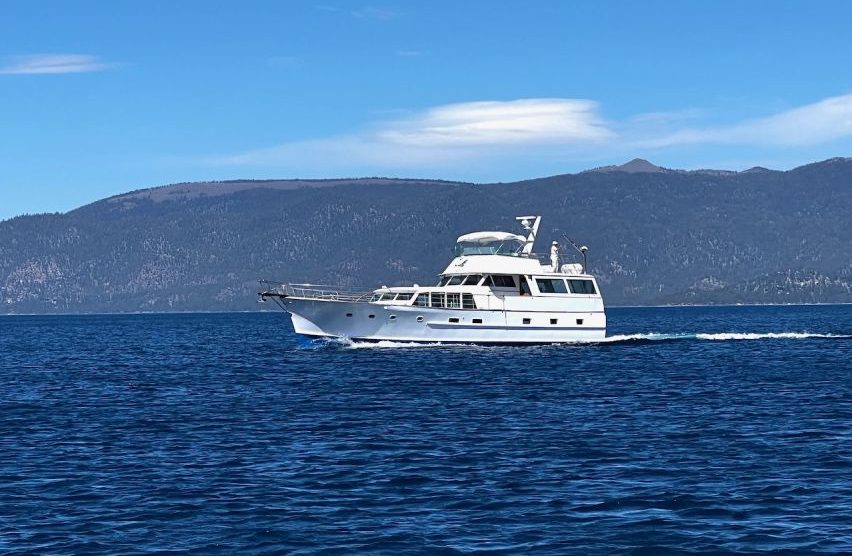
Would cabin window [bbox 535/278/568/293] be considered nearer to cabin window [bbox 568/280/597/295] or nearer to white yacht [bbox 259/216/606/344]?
white yacht [bbox 259/216/606/344]

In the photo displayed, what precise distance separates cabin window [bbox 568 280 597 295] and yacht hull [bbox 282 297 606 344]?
240cm

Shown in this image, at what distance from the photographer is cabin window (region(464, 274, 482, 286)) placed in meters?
79.0

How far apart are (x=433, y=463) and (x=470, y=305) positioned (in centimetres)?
4519

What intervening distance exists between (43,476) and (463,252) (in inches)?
2048

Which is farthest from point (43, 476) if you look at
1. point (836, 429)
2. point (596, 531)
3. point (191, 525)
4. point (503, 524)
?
point (836, 429)

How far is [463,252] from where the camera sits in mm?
82312

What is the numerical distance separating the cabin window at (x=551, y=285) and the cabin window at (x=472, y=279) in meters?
4.30

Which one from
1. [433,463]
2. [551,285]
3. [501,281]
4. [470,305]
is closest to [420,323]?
[470,305]

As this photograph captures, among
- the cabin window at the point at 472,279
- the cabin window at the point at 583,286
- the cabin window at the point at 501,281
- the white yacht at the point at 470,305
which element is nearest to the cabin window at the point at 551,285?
the white yacht at the point at 470,305

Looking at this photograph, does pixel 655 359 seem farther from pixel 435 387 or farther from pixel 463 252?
pixel 435 387

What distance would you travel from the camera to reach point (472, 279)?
7906 cm

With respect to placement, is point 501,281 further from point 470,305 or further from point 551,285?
point 551,285

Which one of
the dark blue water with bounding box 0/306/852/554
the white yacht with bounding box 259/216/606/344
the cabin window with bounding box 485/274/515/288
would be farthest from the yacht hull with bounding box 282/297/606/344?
the dark blue water with bounding box 0/306/852/554

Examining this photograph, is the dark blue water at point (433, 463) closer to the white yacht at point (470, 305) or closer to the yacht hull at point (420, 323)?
the yacht hull at point (420, 323)
